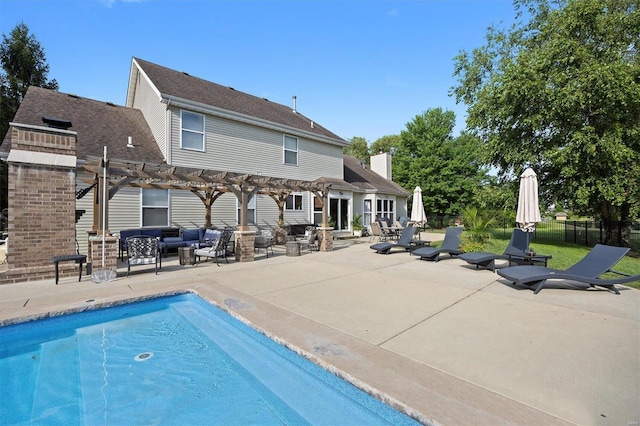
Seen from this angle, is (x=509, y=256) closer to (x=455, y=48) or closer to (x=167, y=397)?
(x=167, y=397)

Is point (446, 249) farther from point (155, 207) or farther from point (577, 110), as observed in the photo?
point (155, 207)

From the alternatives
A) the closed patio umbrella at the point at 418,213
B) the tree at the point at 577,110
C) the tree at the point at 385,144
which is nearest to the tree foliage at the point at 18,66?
the closed patio umbrella at the point at 418,213

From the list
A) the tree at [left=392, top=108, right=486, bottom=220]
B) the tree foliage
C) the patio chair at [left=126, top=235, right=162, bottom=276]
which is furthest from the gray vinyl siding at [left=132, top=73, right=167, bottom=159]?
the tree at [left=392, top=108, right=486, bottom=220]

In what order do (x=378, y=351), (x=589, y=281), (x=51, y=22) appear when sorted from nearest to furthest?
(x=378, y=351) < (x=589, y=281) < (x=51, y=22)

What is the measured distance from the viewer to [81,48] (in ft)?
36.9

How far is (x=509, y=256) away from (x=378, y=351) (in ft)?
21.7

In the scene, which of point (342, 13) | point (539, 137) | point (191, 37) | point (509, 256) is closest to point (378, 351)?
point (509, 256)

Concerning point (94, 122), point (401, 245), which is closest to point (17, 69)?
point (94, 122)

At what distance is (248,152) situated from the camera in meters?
14.9

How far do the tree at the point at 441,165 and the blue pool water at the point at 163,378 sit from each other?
27.0 meters

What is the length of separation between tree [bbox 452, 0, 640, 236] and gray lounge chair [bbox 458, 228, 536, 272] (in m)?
7.20

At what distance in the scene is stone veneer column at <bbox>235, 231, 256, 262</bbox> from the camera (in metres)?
9.79

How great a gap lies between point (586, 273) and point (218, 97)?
16.1m

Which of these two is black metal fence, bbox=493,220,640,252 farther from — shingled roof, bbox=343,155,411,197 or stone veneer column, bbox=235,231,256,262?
stone veneer column, bbox=235,231,256,262
